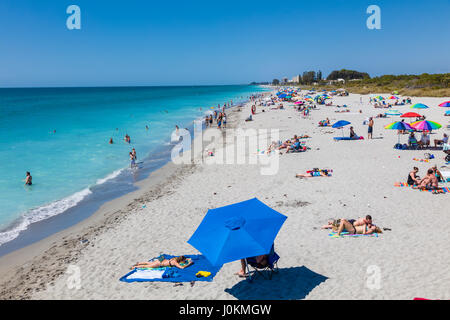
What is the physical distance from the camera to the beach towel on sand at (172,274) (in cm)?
636

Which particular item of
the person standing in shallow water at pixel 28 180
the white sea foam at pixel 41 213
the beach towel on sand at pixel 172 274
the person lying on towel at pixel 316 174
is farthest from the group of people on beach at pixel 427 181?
the person standing in shallow water at pixel 28 180

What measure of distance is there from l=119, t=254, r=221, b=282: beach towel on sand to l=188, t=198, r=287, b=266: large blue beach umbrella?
128cm

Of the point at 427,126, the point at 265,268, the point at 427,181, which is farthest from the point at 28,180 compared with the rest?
the point at 427,126

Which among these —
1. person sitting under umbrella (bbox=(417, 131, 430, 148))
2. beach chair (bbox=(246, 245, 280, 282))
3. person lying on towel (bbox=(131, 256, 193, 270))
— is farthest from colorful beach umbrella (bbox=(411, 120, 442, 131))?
person lying on towel (bbox=(131, 256, 193, 270))

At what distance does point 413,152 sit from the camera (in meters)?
15.6

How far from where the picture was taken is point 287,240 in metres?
7.84

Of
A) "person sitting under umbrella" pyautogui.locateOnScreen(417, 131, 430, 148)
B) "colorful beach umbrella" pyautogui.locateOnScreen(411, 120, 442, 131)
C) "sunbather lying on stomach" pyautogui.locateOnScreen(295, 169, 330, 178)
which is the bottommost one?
"sunbather lying on stomach" pyautogui.locateOnScreen(295, 169, 330, 178)

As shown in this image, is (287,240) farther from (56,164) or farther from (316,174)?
(56,164)

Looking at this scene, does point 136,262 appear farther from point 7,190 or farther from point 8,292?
point 7,190

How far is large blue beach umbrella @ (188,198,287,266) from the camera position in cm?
507

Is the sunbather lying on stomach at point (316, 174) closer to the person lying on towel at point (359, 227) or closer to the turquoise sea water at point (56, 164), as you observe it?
the person lying on towel at point (359, 227)

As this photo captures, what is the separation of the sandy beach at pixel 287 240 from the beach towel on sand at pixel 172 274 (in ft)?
0.47

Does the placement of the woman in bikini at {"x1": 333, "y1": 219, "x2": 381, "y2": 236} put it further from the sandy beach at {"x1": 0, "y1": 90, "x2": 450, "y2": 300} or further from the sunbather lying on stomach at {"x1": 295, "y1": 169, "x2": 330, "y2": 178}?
the sunbather lying on stomach at {"x1": 295, "y1": 169, "x2": 330, "y2": 178}

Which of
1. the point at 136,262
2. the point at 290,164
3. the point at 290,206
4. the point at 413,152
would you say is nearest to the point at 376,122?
the point at 413,152
